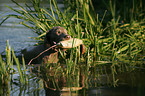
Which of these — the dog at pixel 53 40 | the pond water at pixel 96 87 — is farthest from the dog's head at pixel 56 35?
the pond water at pixel 96 87

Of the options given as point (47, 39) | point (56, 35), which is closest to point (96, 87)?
point (56, 35)

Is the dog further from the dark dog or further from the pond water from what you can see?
the pond water

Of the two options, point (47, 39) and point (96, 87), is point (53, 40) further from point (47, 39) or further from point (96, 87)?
point (96, 87)

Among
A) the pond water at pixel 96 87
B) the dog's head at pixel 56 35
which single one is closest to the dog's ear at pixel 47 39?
the dog's head at pixel 56 35

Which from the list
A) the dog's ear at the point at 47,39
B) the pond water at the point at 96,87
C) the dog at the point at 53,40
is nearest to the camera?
the pond water at the point at 96,87

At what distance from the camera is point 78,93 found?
3.37 meters

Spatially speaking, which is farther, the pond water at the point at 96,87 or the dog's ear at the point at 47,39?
the dog's ear at the point at 47,39

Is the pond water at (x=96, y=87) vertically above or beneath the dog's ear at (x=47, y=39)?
beneath

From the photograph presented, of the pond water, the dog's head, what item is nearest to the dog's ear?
the dog's head

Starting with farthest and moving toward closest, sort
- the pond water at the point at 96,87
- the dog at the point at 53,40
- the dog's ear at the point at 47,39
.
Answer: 1. the dog's ear at the point at 47,39
2. the dog at the point at 53,40
3. the pond water at the point at 96,87

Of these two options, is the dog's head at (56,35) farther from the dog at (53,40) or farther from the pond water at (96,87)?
the pond water at (96,87)

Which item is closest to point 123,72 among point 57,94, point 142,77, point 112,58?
point 142,77

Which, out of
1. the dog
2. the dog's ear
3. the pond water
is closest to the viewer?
the pond water

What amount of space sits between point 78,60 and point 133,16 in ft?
8.88
